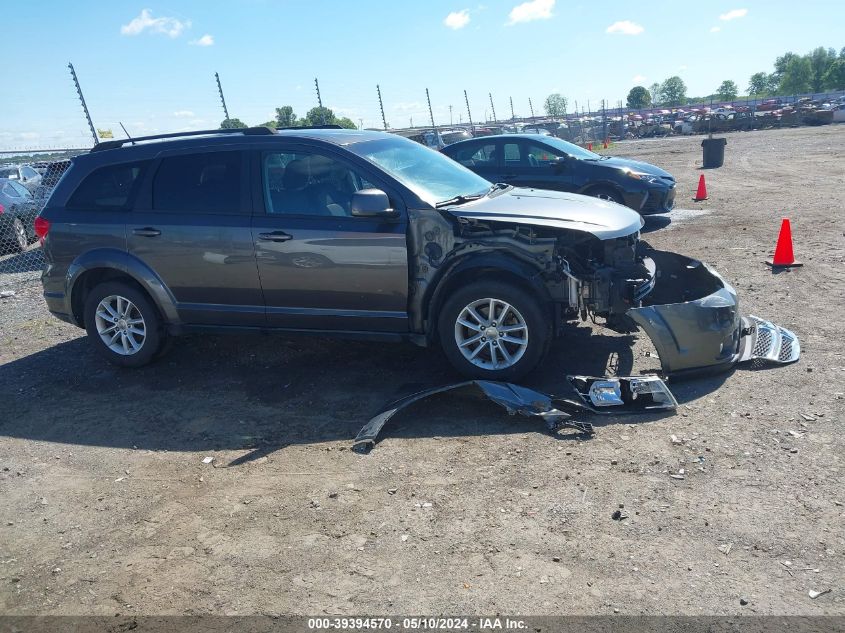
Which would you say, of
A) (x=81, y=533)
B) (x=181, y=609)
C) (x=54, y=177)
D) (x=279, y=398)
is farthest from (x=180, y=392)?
(x=54, y=177)

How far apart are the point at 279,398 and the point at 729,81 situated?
153884 millimetres

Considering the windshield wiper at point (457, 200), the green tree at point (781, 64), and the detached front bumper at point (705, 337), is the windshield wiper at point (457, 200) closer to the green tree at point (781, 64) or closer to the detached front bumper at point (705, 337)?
the detached front bumper at point (705, 337)

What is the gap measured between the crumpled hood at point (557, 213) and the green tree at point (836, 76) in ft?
361

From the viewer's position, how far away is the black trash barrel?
21016 millimetres

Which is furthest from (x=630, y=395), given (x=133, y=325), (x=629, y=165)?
(x=629, y=165)

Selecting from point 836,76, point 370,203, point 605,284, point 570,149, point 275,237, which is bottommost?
point 836,76

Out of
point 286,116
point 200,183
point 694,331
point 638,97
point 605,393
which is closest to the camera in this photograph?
point 605,393

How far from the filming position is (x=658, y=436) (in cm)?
444

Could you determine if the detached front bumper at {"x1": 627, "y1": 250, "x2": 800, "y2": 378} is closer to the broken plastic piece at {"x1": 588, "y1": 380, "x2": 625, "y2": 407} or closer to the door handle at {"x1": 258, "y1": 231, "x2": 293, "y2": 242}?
the broken plastic piece at {"x1": 588, "y1": 380, "x2": 625, "y2": 407}

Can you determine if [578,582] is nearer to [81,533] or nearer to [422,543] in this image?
[422,543]

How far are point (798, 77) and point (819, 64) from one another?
4.33m

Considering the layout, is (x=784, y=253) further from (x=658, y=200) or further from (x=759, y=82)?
(x=759, y=82)

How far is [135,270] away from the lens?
6.12 m

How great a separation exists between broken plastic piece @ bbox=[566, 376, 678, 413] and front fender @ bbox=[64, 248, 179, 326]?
3.63 m
